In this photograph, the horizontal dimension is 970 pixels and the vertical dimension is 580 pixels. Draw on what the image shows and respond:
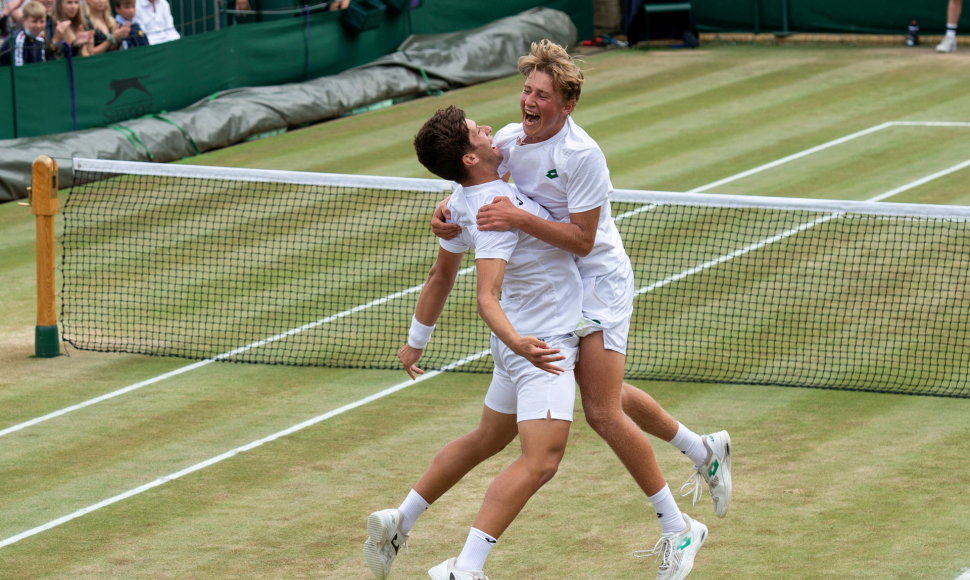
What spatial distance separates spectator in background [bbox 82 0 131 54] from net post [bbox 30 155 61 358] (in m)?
8.65

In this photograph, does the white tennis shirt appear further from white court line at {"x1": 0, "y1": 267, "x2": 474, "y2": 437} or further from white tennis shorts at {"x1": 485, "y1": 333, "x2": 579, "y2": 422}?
white court line at {"x1": 0, "y1": 267, "x2": 474, "y2": 437}

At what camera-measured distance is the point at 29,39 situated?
18734 millimetres

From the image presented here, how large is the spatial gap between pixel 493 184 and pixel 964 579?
9.46 ft

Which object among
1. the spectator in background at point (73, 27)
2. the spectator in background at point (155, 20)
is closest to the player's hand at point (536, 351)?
the spectator in background at point (73, 27)

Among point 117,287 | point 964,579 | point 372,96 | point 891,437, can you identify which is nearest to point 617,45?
point 372,96

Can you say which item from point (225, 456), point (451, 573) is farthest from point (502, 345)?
point (225, 456)

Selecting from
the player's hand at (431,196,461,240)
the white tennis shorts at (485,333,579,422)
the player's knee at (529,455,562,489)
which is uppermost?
the player's hand at (431,196,461,240)

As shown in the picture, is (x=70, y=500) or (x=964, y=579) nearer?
(x=964, y=579)

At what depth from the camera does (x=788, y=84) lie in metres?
23.7

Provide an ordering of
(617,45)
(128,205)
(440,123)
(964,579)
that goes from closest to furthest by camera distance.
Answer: (440,123) < (964,579) < (128,205) < (617,45)

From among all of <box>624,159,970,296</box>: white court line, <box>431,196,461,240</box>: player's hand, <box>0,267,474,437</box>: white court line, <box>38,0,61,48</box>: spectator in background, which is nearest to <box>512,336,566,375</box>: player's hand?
<box>431,196,461,240</box>: player's hand

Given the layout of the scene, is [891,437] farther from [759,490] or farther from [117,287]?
[117,287]

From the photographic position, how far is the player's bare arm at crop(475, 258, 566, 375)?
6.75m

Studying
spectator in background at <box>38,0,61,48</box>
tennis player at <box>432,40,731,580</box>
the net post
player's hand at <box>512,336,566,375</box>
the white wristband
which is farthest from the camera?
spectator in background at <box>38,0,61,48</box>
